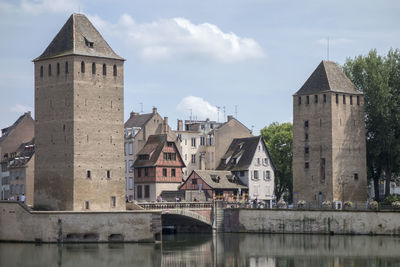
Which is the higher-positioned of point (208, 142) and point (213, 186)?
point (208, 142)

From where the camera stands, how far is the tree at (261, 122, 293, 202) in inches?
4067

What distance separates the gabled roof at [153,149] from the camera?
9438 centimetres

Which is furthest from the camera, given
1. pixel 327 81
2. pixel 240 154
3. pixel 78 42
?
pixel 240 154

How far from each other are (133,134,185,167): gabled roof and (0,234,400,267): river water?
2255cm

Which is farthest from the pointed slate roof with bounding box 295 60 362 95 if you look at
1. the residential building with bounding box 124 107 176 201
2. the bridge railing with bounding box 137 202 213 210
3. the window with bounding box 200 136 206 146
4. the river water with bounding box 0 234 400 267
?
the window with bounding box 200 136 206 146

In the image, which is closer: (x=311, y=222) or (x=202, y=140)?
(x=311, y=222)

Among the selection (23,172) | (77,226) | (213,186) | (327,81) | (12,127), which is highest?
(327,81)

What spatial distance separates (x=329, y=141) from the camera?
84375 millimetres

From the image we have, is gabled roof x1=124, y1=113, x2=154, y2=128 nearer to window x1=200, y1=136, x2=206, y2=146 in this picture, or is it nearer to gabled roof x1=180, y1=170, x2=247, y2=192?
window x1=200, y1=136, x2=206, y2=146

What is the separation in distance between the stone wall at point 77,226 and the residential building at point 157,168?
2625 centimetres

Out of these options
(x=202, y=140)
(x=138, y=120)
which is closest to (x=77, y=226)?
(x=138, y=120)

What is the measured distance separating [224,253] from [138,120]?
149 feet

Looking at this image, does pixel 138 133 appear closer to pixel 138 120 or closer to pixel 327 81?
pixel 138 120

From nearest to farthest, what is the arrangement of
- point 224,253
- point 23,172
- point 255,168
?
point 224,253
point 255,168
point 23,172
